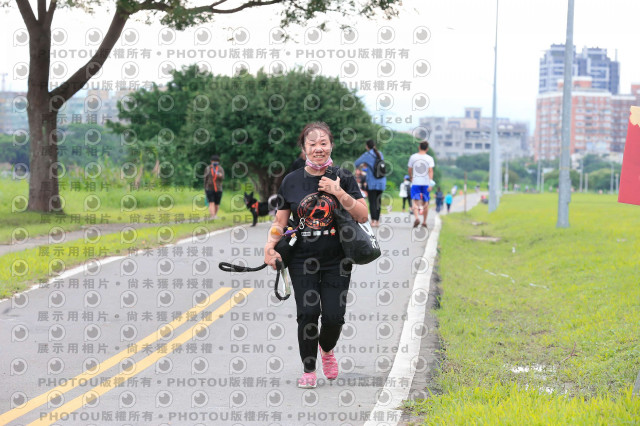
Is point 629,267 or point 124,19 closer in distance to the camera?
point 629,267

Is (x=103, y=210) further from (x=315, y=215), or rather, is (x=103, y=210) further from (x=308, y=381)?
(x=315, y=215)

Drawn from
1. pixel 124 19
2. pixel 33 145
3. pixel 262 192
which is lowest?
pixel 262 192

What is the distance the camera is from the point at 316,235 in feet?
20.2

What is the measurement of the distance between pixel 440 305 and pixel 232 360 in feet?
12.1

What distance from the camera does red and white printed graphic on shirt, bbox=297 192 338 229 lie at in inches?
241

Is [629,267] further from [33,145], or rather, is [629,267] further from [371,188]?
[33,145]

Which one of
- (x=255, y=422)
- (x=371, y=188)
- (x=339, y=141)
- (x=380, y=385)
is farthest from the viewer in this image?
(x=339, y=141)

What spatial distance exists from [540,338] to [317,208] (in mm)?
3747

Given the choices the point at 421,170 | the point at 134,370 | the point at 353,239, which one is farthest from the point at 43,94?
the point at 353,239

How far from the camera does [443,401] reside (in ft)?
18.9

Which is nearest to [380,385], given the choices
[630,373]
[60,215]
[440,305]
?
[630,373]

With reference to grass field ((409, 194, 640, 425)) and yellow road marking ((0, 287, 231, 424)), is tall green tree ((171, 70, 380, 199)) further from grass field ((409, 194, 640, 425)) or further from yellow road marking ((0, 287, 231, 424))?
yellow road marking ((0, 287, 231, 424))

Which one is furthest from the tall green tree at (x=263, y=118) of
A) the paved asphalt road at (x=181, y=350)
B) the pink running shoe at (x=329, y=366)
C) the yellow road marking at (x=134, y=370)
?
the pink running shoe at (x=329, y=366)

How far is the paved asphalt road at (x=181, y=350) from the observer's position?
575cm
